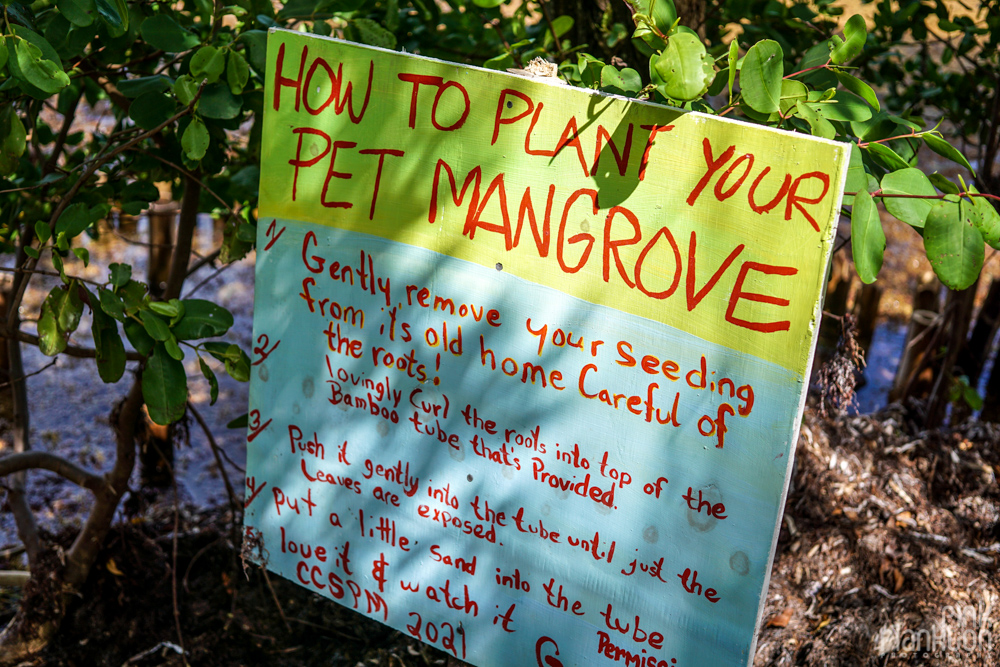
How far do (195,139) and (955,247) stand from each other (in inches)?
57.0

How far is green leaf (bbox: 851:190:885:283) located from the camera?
1226 millimetres

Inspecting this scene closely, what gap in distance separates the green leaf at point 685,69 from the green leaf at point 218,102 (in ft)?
3.11

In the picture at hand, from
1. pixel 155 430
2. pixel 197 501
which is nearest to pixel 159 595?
pixel 155 430

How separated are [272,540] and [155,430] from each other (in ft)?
5.02

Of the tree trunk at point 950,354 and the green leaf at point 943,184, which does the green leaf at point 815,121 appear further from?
the tree trunk at point 950,354

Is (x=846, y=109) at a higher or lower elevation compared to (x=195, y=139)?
higher

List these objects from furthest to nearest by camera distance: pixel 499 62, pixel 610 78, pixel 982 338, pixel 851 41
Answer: pixel 982 338 → pixel 499 62 → pixel 610 78 → pixel 851 41

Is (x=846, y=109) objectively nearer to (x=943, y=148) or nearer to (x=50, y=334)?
(x=943, y=148)

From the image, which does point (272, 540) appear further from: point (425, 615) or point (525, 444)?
point (525, 444)

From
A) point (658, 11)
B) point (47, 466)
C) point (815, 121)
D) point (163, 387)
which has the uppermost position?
point (658, 11)

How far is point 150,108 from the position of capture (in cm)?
183

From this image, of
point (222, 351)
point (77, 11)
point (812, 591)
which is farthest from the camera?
point (812, 591)

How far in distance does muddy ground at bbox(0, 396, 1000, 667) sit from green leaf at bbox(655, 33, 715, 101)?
5.24ft

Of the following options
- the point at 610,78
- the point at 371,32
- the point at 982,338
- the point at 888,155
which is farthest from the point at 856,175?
the point at 982,338
